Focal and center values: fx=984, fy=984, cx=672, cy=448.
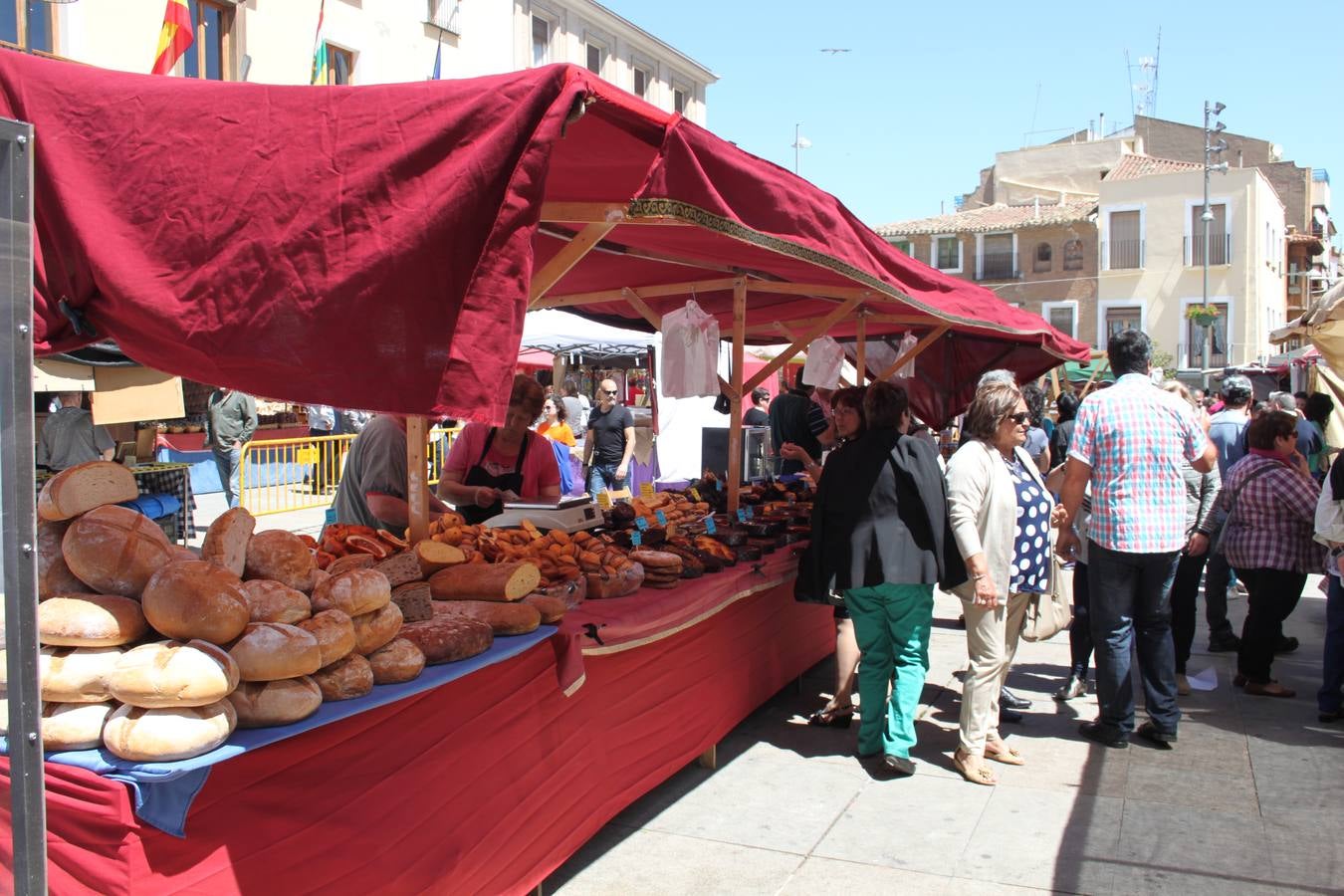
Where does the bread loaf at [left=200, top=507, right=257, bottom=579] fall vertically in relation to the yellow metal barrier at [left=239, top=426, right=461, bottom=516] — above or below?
above

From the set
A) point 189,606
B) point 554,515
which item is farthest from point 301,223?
point 554,515

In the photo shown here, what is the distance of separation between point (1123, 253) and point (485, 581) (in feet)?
140

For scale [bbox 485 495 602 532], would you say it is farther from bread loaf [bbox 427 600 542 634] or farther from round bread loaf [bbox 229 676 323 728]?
round bread loaf [bbox 229 676 323 728]

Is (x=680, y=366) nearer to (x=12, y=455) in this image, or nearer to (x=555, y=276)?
(x=555, y=276)

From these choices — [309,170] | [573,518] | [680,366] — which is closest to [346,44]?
[680,366]

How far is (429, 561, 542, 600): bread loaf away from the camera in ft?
10.4

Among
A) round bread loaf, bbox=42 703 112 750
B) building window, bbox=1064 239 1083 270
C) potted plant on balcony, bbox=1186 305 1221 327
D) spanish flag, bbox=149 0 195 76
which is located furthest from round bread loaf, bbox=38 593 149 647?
building window, bbox=1064 239 1083 270

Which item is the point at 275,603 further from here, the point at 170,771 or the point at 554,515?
the point at 554,515

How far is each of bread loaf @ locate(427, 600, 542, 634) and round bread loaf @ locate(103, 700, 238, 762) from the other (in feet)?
3.20

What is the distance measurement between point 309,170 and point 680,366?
13.0 feet

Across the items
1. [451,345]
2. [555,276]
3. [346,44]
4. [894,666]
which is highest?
[346,44]

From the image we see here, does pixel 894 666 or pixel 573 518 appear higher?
pixel 573 518

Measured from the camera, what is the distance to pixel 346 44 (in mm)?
17516

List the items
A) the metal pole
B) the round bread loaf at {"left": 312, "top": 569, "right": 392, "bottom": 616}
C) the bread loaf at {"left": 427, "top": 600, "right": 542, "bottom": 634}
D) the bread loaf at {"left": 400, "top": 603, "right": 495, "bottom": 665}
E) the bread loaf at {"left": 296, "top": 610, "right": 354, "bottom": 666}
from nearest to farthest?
1. the metal pole
2. the bread loaf at {"left": 296, "top": 610, "right": 354, "bottom": 666}
3. the round bread loaf at {"left": 312, "top": 569, "right": 392, "bottom": 616}
4. the bread loaf at {"left": 400, "top": 603, "right": 495, "bottom": 665}
5. the bread loaf at {"left": 427, "top": 600, "right": 542, "bottom": 634}
